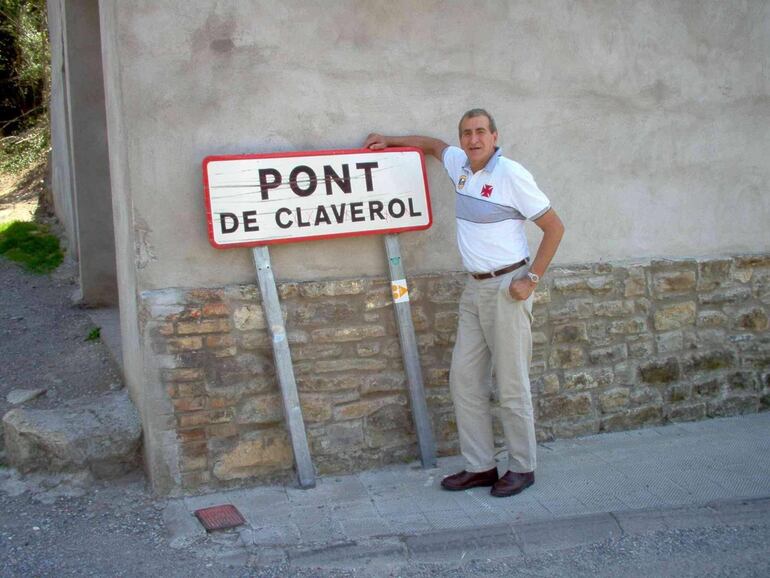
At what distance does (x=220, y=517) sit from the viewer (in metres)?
4.37

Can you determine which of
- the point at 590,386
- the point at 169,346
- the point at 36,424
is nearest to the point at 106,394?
the point at 36,424

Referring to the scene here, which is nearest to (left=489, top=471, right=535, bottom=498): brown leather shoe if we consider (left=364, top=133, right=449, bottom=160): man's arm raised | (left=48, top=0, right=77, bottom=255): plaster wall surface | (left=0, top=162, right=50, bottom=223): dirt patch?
(left=364, top=133, right=449, bottom=160): man's arm raised

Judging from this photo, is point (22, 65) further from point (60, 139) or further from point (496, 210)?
point (496, 210)

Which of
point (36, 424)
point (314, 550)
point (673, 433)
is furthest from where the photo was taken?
point (673, 433)

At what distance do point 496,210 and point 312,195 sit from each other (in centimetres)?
98

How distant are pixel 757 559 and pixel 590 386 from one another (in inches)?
63.7

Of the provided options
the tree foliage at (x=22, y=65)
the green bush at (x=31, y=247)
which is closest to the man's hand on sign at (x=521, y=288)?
the green bush at (x=31, y=247)

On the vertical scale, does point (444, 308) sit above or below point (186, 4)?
below

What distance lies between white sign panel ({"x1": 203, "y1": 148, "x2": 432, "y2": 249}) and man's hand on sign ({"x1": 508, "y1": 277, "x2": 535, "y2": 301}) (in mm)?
738

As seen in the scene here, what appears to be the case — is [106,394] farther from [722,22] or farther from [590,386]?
[722,22]

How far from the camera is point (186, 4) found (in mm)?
4441

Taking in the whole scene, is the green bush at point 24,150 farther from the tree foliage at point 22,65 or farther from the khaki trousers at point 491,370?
the khaki trousers at point 491,370

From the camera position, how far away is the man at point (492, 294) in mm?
4422

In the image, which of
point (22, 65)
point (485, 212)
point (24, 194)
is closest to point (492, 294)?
point (485, 212)
